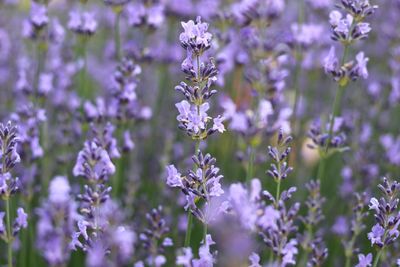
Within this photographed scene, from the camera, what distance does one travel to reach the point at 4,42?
4977mm

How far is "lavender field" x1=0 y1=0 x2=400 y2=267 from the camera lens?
2488 millimetres

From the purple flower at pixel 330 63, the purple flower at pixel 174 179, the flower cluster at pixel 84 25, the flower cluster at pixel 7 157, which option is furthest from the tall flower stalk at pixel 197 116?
the flower cluster at pixel 84 25

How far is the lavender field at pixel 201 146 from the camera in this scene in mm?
2488

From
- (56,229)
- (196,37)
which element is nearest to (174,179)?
(196,37)

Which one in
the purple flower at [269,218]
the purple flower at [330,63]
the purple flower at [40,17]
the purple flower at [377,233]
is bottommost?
the purple flower at [377,233]

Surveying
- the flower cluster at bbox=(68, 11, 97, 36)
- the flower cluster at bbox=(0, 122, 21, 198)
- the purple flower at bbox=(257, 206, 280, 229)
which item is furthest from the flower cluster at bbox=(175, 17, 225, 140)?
the flower cluster at bbox=(68, 11, 97, 36)

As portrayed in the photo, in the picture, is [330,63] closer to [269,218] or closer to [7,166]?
[269,218]

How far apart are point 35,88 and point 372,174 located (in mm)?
2137

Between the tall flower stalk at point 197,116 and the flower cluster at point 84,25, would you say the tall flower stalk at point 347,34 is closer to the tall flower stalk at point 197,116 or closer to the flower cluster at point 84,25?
the tall flower stalk at point 197,116

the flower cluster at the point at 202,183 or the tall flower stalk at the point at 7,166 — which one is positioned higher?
the tall flower stalk at the point at 7,166

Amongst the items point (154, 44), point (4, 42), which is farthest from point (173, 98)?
Result: point (4, 42)

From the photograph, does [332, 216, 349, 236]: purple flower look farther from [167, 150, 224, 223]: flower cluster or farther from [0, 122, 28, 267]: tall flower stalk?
[0, 122, 28, 267]: tall flower stalk

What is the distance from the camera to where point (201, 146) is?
14.5ft

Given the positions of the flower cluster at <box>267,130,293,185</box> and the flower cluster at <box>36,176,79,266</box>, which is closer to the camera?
the flower cluster at <box>36,176,79,266</box>
